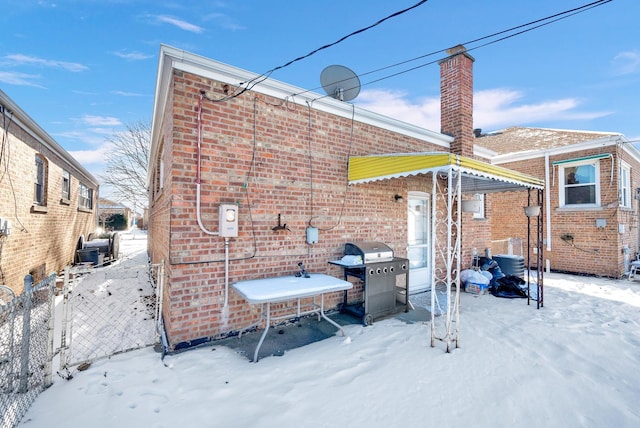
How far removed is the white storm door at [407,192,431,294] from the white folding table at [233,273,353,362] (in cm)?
304

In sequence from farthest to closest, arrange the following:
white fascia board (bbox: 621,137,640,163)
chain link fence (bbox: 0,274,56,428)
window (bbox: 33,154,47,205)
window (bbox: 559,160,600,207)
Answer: window (bbox: 559,160,600,207), white fascia board (bbox: 621,137,640,163), window (bbox: 33,154,47,205), chain link fence (bbox: 0,274,56,428)

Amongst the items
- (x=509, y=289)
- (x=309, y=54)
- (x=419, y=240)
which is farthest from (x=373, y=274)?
(x=509, y=289)

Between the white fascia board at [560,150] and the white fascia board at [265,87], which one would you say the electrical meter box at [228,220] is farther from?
the white fascia board at [560,150]

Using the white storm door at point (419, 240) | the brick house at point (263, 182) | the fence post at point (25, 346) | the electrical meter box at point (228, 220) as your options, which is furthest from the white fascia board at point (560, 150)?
the fence post at point (25, 346)

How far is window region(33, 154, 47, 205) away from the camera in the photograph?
24.0 ft

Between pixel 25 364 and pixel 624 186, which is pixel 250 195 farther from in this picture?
pixel 624 186

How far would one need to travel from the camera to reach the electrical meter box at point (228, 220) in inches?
152

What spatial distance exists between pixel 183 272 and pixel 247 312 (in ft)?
3.65

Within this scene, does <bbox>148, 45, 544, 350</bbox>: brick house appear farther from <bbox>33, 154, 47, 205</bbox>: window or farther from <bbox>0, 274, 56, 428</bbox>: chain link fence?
<bbox>33, 154, 47, 205</bbox>: window

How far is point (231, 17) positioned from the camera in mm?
4887

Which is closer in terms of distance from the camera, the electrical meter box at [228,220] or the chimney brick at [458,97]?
the electrical meter box at [228,220]

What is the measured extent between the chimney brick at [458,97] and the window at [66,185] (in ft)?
38.9

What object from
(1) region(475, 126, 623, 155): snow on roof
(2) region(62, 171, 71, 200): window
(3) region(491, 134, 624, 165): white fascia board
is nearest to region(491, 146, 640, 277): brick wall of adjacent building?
(3) region(491, 134, 624, 165): white fascia board

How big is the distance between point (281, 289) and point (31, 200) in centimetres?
684
